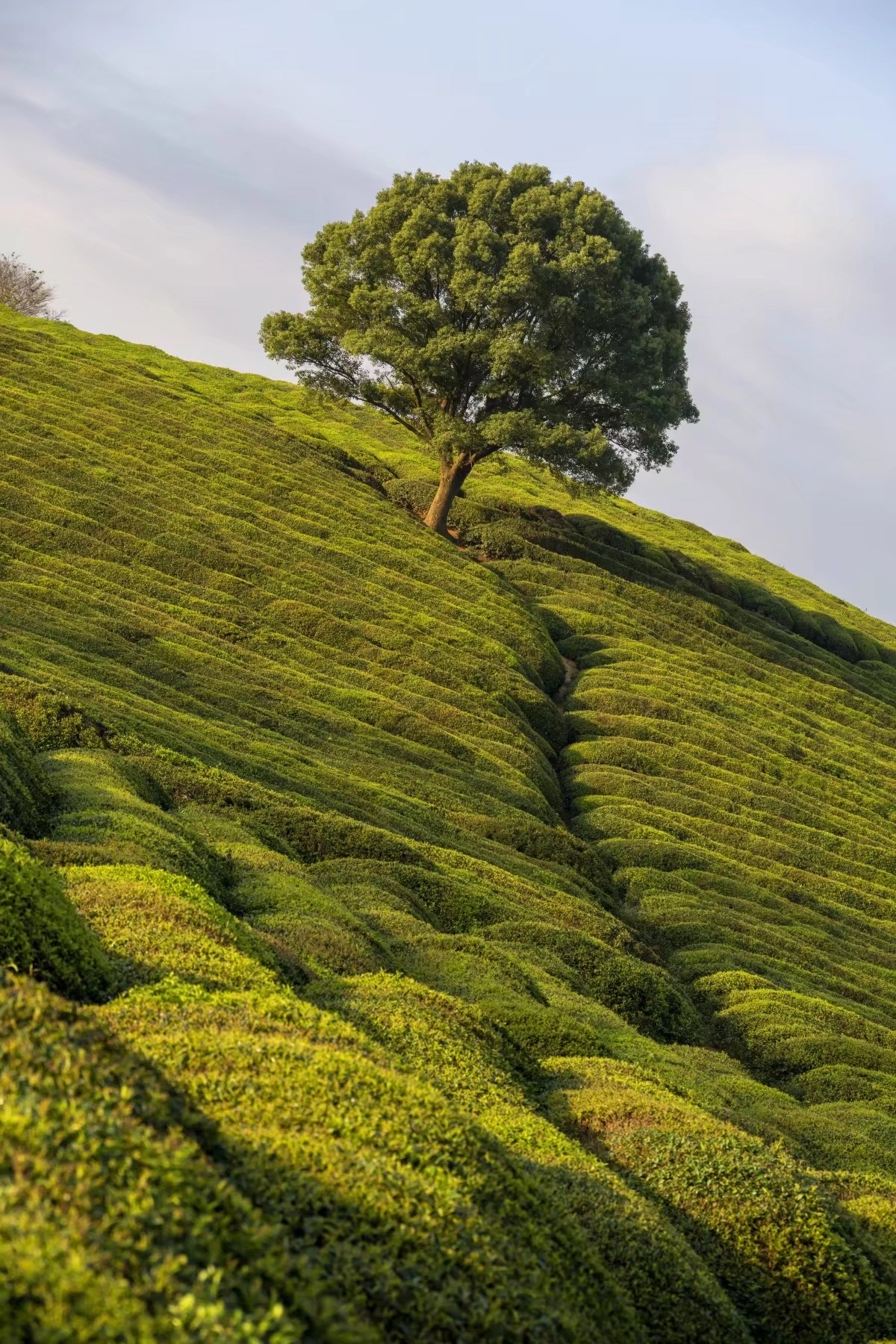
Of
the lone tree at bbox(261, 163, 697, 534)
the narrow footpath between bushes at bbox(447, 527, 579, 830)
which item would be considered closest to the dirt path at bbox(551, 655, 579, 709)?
the narrow footpath between bushes at bbox(447, 527, 579, 830)

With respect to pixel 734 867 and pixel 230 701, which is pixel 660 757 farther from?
pixel 230 701

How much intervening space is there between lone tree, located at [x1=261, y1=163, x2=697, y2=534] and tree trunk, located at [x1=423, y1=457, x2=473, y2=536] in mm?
105

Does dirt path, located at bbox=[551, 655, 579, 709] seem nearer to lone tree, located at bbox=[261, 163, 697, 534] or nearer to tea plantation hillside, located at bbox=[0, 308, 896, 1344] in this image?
tea plantation hillside, located at bbox=[0, 308, 896, 1344]

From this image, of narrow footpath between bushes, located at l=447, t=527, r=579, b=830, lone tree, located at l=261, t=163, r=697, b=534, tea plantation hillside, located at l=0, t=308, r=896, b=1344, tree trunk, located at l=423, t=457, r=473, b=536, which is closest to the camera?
tea plantation hillside, located at l=0, t=308, r=896, b=1344

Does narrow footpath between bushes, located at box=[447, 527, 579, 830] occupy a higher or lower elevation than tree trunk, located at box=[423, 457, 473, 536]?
lower

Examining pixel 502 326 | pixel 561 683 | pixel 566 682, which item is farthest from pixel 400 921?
pixel 502 326

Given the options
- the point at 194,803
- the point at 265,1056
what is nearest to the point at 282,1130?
the point at 265,1056

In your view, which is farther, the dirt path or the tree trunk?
the tree trunk

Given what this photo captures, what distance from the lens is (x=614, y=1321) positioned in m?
8.50

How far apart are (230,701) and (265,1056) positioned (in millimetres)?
29131

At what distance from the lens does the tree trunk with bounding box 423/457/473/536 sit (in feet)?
230

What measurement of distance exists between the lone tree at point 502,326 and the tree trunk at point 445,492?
105 millimetres

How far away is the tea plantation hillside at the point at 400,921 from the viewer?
6230mm

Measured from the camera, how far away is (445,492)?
70625mm
